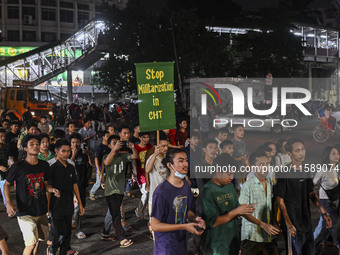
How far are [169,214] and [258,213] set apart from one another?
1.16 m

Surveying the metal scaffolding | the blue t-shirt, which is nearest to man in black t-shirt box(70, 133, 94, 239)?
the blue t-shirt

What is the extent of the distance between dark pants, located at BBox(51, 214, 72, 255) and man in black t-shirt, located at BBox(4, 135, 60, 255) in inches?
5.4

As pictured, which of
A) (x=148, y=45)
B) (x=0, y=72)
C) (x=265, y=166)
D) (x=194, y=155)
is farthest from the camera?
(x=0, y=72)

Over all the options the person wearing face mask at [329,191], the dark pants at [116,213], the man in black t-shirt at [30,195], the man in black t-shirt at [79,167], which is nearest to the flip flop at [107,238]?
the dark pants at [116,213]

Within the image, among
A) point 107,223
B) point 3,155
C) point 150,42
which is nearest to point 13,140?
point 3,155

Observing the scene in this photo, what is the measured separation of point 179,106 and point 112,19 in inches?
251

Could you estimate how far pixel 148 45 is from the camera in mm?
24875

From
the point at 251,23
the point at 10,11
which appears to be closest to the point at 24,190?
the point at 251,23

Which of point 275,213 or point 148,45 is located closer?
point 275,213

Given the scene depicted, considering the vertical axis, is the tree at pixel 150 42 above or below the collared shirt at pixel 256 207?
above

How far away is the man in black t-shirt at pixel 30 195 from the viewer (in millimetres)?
5367

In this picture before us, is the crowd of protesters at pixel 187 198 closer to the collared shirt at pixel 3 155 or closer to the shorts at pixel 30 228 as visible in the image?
the shorts at pixel 30 228

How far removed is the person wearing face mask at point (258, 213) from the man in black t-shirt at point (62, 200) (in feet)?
7.68

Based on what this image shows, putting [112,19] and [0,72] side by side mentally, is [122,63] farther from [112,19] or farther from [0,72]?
[0,72]
